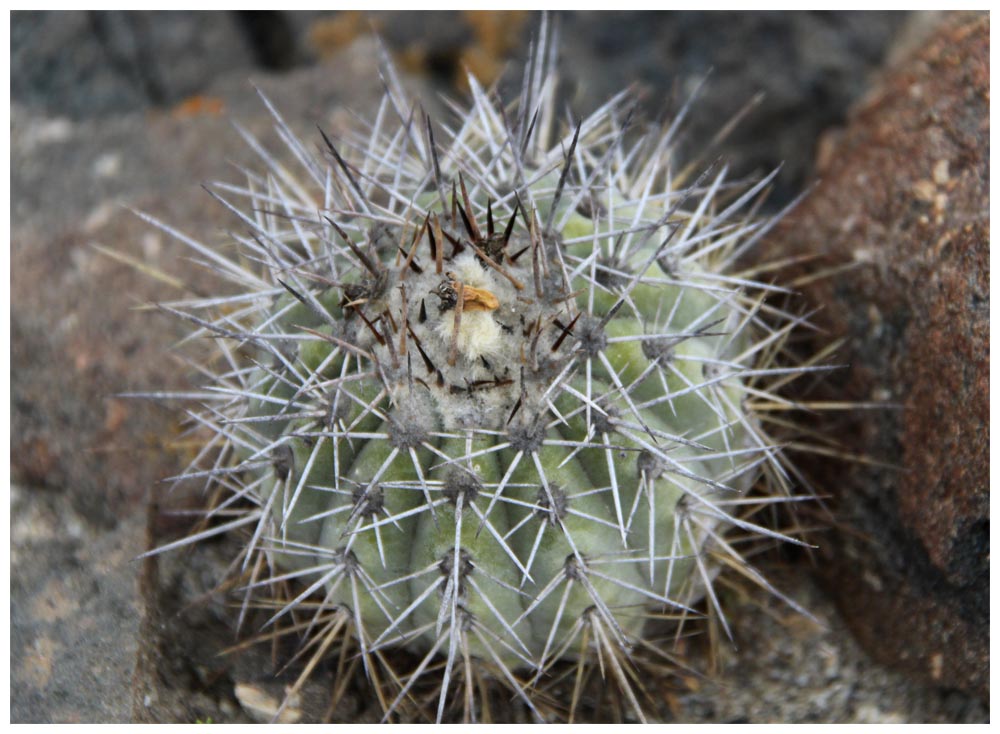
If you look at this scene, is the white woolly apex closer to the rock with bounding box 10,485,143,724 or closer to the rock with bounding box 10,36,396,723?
the rock with bounding box 10,36,396,723

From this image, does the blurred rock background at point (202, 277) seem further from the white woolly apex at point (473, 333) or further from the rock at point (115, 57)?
the white woolly apex at point (473, 333)

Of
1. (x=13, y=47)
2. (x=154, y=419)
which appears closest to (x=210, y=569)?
(x=154, y=419)

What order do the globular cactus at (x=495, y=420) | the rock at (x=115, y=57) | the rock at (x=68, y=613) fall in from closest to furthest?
the globular cactus at (x=495, y=420) < the rock at (x=68, y=613) < the rock at (x=115, y=57)

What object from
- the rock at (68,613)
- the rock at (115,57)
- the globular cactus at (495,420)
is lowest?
the rock at (68,613)

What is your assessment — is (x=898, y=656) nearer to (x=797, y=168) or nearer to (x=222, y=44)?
A: (x=797, y=168)

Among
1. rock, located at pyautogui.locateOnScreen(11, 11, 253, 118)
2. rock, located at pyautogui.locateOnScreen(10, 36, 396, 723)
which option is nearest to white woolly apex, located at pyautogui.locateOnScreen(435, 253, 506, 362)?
rock, located at pyautogui.locateOnScreen(10, 36, 396, 723)

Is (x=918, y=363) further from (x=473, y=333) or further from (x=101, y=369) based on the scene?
(x=101, y=369)

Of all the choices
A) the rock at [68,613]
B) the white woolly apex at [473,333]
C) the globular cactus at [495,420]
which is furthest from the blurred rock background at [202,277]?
the white woolly apex at [473,333]
